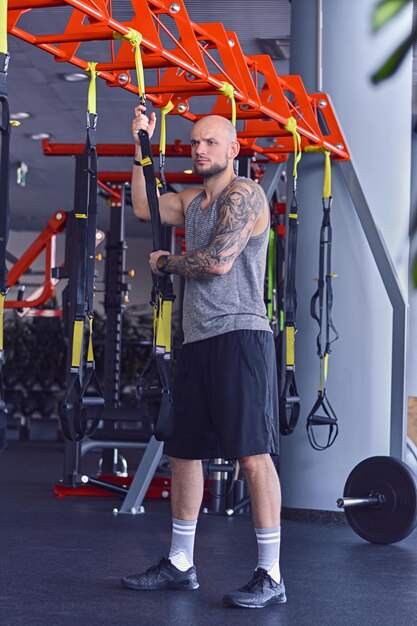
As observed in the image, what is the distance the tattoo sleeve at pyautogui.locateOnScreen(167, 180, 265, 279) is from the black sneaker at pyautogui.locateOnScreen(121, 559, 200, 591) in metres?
A: 0.86

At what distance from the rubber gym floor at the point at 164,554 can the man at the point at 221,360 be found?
0.13 metres

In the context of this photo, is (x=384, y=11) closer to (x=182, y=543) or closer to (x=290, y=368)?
(x=182, y=543)

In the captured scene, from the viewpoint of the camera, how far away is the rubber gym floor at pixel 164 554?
2414mm

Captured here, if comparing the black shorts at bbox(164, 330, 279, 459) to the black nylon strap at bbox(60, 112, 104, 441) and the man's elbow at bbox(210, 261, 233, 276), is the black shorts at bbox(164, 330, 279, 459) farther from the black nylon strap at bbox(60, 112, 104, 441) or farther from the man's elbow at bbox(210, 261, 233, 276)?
the black nylon strap at bbox(60, 112, 104, 441)

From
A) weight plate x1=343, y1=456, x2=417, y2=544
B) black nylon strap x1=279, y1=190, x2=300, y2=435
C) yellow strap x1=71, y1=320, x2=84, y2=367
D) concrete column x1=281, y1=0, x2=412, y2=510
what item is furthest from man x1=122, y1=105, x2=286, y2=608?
concrete column x1=281, y1=0, x2=412, y2=510


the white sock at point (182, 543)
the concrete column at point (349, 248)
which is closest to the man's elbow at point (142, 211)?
the white sock at point (182, 543)

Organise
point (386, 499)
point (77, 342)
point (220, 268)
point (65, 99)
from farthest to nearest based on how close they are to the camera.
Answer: point (65, 99) < point (386, 499) < point (220, 268) < point (77, 342)

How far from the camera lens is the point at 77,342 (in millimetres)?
2301

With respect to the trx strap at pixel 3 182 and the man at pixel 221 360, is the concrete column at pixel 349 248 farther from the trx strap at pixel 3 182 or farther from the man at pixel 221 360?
the trx strap at pixel 3 182

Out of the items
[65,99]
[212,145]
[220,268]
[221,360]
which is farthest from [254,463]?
[65,99]

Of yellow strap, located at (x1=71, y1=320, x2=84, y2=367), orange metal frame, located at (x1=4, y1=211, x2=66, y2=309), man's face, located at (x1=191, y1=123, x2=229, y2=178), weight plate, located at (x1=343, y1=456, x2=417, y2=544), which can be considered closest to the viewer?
yellow strap, located at (x1=71, y1=320, x2=84, y2=367)

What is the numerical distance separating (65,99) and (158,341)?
220 inches

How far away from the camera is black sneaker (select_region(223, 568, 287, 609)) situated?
249 cm

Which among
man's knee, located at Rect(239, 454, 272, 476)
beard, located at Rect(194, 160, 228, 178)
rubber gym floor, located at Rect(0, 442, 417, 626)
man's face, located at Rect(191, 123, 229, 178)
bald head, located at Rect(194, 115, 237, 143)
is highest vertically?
bald head, located at Rect(194, 115, 237, 143)
